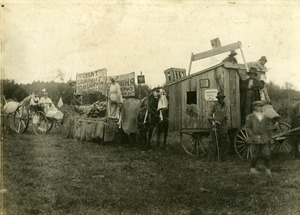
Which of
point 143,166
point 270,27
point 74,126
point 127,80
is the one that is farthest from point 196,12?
point 74,126

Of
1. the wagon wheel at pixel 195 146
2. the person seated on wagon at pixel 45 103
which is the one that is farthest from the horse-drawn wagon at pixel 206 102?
the person seated on wagon at pixel 45 103

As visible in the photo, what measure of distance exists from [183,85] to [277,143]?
2750mm

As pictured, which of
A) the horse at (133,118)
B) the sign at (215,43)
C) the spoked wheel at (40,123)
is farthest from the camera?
the spoked wheel at (40,123)

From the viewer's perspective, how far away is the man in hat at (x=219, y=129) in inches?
335

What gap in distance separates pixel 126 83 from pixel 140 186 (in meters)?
5.73

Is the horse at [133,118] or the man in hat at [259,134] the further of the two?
the horse at [133,118]

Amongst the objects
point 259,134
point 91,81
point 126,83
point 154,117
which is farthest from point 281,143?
point 91,81

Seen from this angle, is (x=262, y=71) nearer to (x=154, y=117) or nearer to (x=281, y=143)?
(x=281, y=143)

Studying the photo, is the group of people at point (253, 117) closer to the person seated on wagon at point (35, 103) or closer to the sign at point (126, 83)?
the sign at point (126, 83)

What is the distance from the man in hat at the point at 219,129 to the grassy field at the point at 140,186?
1.00 feet

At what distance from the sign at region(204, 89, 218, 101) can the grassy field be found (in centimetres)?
151

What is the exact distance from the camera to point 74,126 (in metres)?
12.9

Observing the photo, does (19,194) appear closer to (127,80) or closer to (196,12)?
(196,12)

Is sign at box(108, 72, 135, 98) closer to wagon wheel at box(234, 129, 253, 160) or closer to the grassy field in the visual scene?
the grassy field
